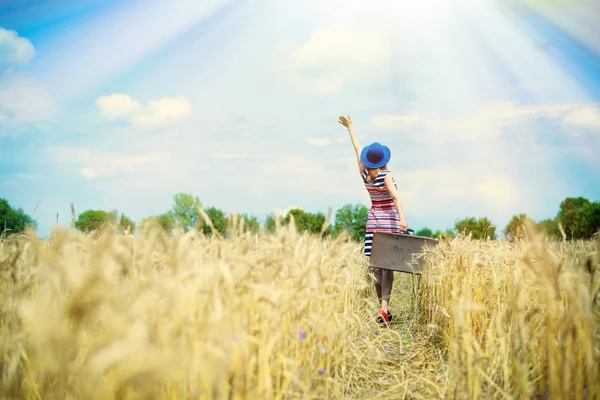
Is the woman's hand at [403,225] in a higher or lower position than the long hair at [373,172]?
lower

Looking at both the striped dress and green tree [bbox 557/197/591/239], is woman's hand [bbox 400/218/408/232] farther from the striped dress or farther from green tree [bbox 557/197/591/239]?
green tree [bbox 557/197/591/239]

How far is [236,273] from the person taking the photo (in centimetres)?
184

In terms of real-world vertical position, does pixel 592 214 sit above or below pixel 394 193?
above

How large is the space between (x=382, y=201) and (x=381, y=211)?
0.11 m

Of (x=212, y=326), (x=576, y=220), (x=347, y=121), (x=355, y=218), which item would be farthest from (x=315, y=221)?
(x=212, y=326)

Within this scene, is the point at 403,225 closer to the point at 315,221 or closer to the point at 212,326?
the point at 212,326

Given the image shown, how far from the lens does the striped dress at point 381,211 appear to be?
5152 millimetres

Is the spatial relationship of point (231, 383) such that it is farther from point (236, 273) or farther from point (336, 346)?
point (336, 346)

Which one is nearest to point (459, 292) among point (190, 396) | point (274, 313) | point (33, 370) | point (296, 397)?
point (296, 397)

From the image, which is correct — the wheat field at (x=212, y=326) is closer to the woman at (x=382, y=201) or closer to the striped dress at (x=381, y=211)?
the woman at (x=382, y=201)

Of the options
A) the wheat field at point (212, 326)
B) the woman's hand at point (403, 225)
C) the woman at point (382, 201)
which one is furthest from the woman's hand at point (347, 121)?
the wheat field at point (212, 326)

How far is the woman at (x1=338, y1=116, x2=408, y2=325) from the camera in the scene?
5031 mm

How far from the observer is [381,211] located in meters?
5.25

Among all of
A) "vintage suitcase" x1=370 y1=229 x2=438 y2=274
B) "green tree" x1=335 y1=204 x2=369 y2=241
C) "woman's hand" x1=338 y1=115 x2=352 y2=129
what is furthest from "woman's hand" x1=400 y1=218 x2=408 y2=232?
"green tree" x1=335 y1=204 x2=369 y2=241
